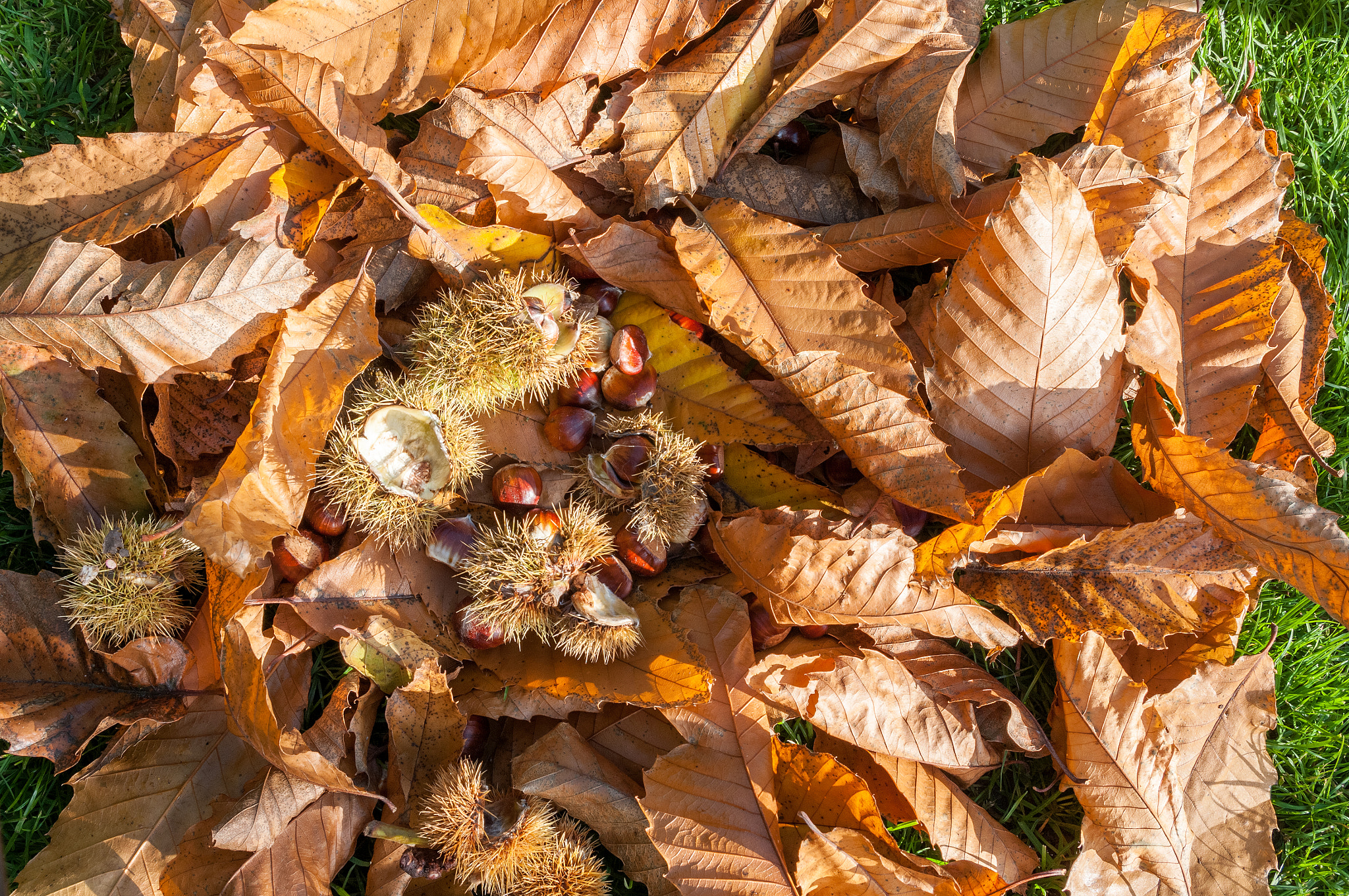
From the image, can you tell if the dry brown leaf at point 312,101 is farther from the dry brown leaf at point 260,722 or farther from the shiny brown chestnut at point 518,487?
the dry brown leaf at point 260,722

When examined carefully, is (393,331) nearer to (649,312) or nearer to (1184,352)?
(649,312)

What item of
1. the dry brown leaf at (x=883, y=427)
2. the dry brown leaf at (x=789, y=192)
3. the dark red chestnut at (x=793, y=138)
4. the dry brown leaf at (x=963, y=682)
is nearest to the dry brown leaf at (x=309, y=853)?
the dry brown leaf at (x=963, y=682)

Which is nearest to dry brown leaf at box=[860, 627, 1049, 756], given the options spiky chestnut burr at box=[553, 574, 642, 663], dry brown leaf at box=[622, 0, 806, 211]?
spiky chestnut burr at box=[553, 574, 642, 663]

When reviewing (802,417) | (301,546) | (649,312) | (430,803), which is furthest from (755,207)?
(430,803)

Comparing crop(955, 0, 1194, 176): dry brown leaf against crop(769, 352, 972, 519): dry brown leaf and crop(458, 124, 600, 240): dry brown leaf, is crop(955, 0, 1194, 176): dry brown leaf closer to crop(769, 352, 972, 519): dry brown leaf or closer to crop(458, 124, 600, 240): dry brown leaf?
crop(769, 352, 972, 519): dry brown leaf

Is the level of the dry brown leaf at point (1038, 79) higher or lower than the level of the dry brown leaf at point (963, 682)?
higher
